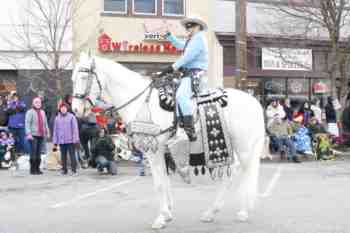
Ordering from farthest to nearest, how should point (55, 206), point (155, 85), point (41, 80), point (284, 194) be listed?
point (41, 80), point (284, 194), point (55, 206), point (155, 85)

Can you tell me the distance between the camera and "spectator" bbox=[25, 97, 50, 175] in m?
15.1

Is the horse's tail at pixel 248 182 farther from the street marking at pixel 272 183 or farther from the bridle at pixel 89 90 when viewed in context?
the street marking at pixel 272 183

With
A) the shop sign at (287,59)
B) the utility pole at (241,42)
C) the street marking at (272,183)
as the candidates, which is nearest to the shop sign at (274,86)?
the shop sign at (287,59)

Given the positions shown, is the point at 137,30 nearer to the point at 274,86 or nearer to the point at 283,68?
the point at 274,86

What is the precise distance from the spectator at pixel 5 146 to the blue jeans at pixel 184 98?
32.5 ft

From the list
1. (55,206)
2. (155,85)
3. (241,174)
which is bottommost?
(55,206)

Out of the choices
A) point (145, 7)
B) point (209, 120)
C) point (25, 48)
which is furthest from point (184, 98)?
point (145, 7)

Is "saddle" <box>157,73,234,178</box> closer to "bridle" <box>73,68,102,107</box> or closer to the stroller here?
"bridle" <box>73,68,102,107</box>

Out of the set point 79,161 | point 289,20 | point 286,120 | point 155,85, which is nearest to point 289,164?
point 286,120

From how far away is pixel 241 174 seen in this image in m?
8.20

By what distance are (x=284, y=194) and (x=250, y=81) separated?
15453mm

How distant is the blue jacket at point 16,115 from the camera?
16.8 m

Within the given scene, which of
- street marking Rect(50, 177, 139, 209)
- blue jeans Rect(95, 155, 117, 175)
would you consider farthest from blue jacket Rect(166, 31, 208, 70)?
blue jeans Rect(95, 155, 117, 175)

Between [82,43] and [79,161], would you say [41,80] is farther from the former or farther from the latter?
[79,161]
